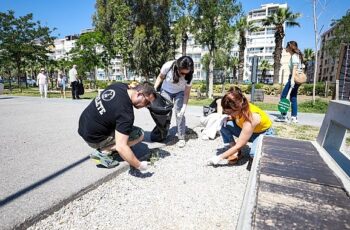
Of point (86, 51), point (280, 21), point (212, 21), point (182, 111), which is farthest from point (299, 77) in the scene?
point (280, 21)

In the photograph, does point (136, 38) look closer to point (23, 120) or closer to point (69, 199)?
point (23, 120)

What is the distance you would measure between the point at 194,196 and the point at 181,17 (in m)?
15.1

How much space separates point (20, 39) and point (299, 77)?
22.2m

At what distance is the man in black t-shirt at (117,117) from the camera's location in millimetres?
2688

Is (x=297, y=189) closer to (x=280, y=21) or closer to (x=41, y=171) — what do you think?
(x=41, y=171)

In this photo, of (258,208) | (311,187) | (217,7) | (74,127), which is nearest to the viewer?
(258,208)

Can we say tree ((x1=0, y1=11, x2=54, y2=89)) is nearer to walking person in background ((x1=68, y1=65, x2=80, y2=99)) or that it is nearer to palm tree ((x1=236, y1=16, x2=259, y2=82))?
walking person in background ((x1=68, y1=65, x2=80, y2=99))

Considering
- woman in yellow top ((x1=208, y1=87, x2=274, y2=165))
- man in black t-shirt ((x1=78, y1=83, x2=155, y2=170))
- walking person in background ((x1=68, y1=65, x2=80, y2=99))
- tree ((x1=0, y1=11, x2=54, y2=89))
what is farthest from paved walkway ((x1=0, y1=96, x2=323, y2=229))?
tree ((x1=0, y1=11, x2=54, y2=89))

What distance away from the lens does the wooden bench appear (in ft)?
3.95

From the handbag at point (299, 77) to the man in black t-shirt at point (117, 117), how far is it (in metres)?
4.60

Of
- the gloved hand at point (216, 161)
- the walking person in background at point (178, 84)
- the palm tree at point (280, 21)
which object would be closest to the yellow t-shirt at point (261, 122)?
the gloved hand at point (216, 161)

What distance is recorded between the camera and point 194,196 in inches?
111

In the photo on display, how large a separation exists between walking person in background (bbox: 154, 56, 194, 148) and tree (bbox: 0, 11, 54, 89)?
20794 millimetres

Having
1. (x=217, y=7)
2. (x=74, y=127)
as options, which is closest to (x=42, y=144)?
(x=74, y=127)
